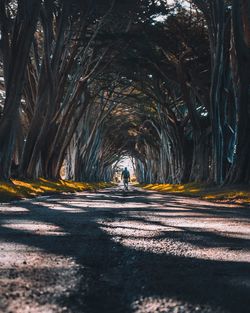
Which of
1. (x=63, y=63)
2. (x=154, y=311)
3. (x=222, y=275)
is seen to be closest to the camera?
(x=154, y=311)

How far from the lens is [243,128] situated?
20.3 m

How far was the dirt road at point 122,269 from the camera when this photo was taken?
9.79 feet

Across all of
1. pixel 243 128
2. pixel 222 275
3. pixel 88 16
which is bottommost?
pixel 222 275

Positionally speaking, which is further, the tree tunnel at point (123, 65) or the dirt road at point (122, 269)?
the tree tunnel at point (123, 65)

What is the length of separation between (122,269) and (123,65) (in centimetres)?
2658

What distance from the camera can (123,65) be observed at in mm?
30078

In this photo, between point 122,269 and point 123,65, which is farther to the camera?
point 123,65

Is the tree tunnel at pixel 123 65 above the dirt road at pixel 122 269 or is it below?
above

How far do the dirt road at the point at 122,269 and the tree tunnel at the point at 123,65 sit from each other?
41.1ft

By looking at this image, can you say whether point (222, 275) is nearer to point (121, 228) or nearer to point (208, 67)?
point (121, 228)

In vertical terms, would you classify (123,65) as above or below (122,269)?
above

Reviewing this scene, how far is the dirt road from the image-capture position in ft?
9.79

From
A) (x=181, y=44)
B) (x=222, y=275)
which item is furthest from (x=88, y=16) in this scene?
(x=222, y=275)

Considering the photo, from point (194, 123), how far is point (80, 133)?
16.3m
